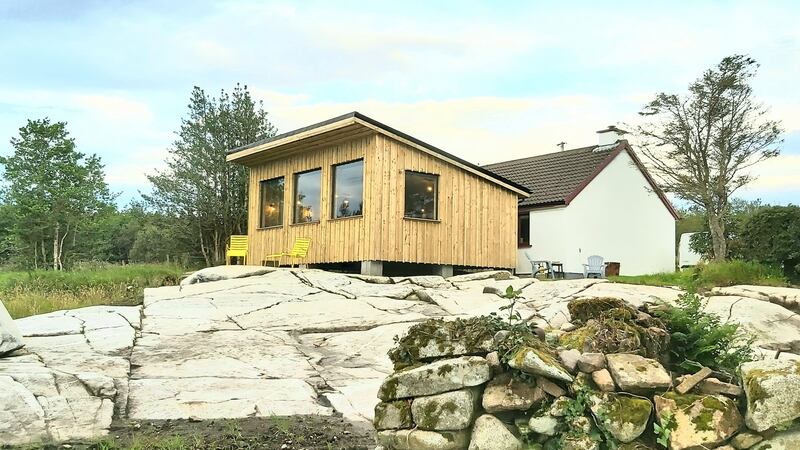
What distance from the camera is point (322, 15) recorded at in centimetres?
1086

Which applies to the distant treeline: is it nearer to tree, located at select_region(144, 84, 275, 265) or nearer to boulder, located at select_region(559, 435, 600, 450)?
tree, located at select_region(144, 84, 275, 265)

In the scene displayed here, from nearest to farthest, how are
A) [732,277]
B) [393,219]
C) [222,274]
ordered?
[732,277]
[222,274]
[393,219]

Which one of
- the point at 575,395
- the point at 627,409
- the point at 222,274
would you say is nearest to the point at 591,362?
the point at 575,395

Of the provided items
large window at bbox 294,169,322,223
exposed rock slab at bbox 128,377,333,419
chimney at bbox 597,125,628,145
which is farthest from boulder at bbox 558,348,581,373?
chimney at bbox 597,125,628,145

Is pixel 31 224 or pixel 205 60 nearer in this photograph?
pixel 205 60

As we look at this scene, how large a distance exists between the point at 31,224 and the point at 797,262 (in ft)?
116

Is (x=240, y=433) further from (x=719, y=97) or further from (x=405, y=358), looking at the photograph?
(x=719, y=97)

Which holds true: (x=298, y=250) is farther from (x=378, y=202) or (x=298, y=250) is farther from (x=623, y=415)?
(x=623, y=415)

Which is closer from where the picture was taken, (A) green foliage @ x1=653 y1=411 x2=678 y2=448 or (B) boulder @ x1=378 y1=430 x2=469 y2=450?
(A) green foliage @ x1=653 y1=411 x2=678 y2=448

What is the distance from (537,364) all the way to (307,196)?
1543 cm

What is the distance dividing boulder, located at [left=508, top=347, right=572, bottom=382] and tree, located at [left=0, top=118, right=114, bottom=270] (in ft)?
112

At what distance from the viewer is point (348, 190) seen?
17422 millimetres

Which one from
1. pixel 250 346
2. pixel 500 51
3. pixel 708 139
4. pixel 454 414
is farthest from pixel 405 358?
pixel 708 139

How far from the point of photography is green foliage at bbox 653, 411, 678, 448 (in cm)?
368
